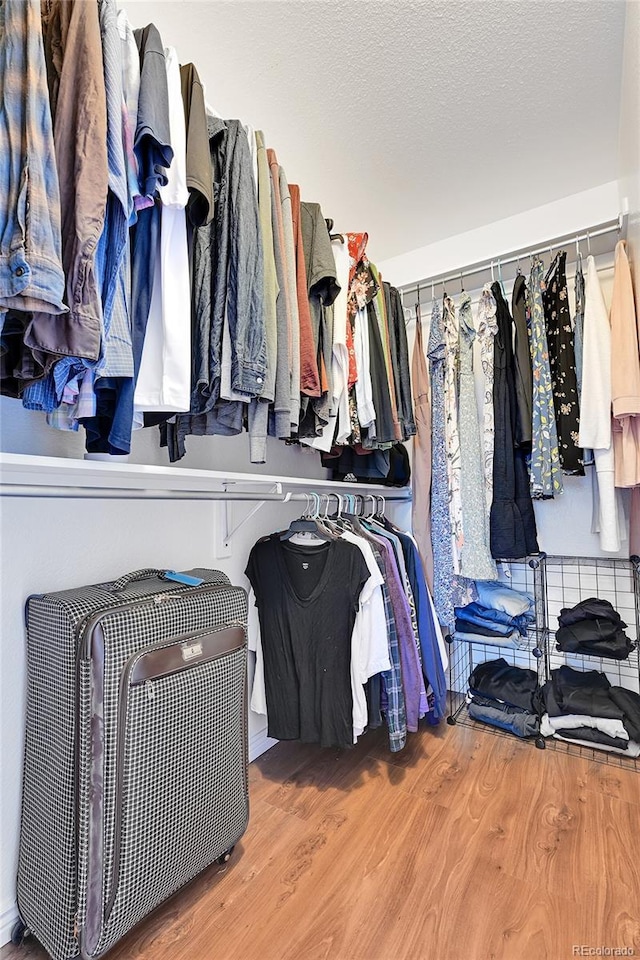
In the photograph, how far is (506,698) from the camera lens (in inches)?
78.9

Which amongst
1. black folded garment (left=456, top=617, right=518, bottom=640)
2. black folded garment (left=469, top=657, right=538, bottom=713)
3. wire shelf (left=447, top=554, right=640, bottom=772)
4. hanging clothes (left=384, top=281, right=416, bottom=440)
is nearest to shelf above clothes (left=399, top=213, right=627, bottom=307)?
hanging clothes (left=384, top=281, right=416, bottom=440)

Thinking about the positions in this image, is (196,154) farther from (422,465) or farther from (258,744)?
(258,744)

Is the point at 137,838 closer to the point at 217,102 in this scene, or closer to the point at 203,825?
the point at 203,825

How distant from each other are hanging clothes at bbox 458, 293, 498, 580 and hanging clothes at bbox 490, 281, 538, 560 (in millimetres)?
58

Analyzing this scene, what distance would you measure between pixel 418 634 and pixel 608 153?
2.06m

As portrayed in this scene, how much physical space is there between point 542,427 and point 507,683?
3.76 ft

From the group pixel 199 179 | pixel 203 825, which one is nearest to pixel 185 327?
pixel 199 179

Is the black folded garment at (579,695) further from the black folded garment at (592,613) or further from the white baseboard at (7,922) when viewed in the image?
the white baseboard at (7,922)

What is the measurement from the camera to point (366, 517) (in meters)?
2.00

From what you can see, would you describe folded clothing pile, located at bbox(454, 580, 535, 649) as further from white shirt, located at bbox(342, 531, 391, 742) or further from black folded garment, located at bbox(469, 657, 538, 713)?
white shirt, located at bbox(342, 531, 391, 742)

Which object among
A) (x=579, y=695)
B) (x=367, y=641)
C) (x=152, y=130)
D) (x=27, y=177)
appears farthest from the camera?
(x=579, y=695)

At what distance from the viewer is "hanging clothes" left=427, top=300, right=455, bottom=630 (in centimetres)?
200

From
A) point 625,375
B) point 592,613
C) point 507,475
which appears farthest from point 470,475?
point 592,613

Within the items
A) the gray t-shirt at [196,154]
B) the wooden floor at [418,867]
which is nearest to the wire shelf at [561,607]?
the wooden floor at [418,867]
